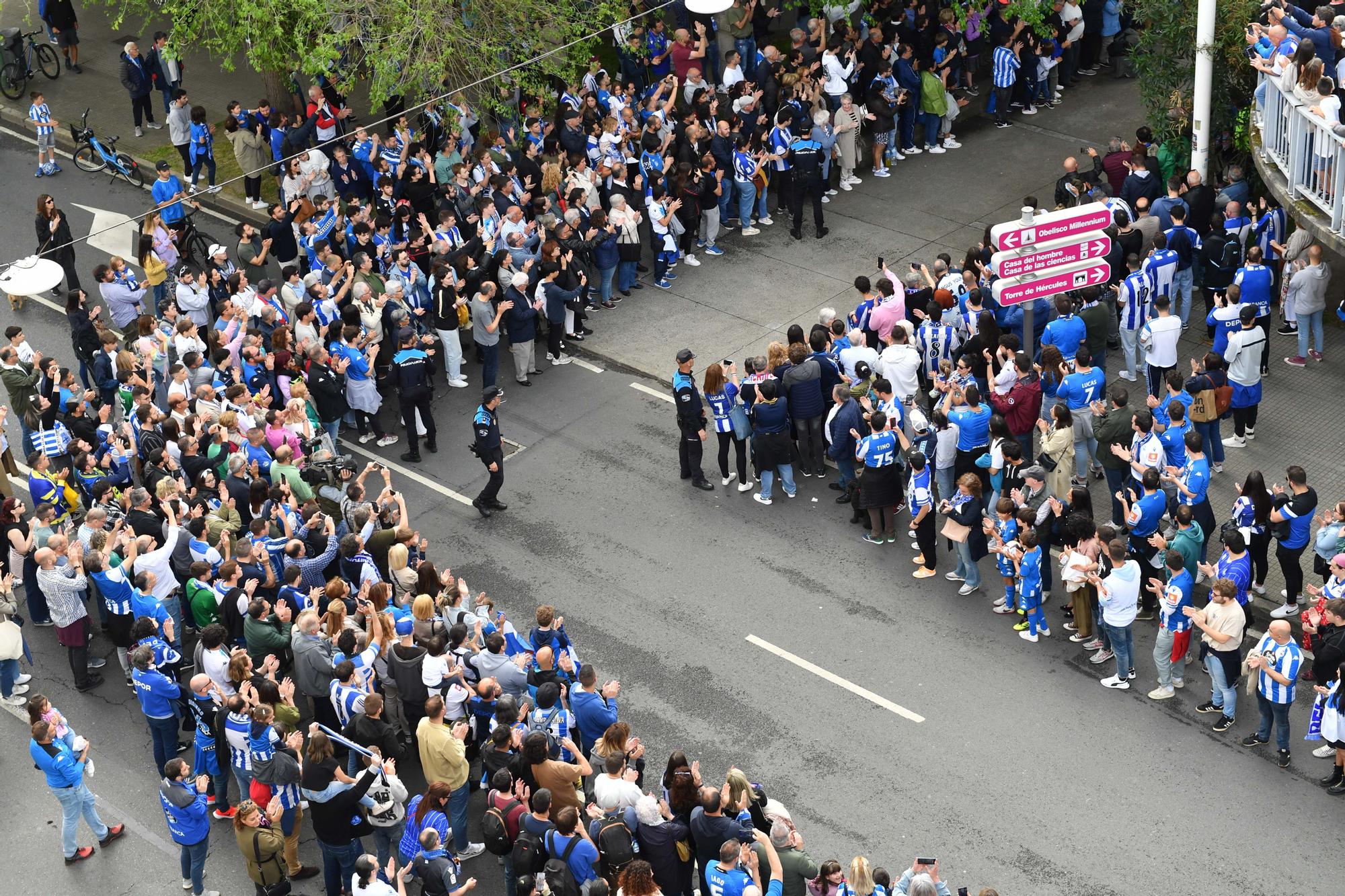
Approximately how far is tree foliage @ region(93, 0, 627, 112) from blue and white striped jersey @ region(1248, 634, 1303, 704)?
42.9ft

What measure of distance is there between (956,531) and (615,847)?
18.0 ft

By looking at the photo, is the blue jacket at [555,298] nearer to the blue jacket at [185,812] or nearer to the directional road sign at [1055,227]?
the directional road sign at [1055,227]

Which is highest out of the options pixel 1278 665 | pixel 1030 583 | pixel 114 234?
pixel 114 234

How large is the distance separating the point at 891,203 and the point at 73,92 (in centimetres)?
1428

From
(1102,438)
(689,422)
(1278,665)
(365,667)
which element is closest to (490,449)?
(689,422)

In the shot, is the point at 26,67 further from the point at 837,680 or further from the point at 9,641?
the point at 837,680

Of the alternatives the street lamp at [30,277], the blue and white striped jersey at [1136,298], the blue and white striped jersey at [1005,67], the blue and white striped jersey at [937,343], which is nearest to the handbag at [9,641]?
the street lamp at [30,277]

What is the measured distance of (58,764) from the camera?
13.2 metres

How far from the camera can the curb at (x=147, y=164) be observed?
24688mm

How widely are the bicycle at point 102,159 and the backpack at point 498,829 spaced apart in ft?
53.6

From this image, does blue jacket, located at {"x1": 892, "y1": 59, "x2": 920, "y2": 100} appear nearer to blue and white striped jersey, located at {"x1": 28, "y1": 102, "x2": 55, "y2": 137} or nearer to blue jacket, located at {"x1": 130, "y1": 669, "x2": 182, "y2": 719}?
blue and white striped jersey, located at {"x1": 28, "y1": 102, "x2": 55, "y2": 137}

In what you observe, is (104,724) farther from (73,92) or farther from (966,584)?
(73,92)

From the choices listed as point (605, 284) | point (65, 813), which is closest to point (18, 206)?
point (605, 284)

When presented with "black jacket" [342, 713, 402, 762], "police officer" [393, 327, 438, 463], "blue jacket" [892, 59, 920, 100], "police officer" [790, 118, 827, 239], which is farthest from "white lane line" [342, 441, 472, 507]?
"blue jacket" [892, 59, 920, 100]
